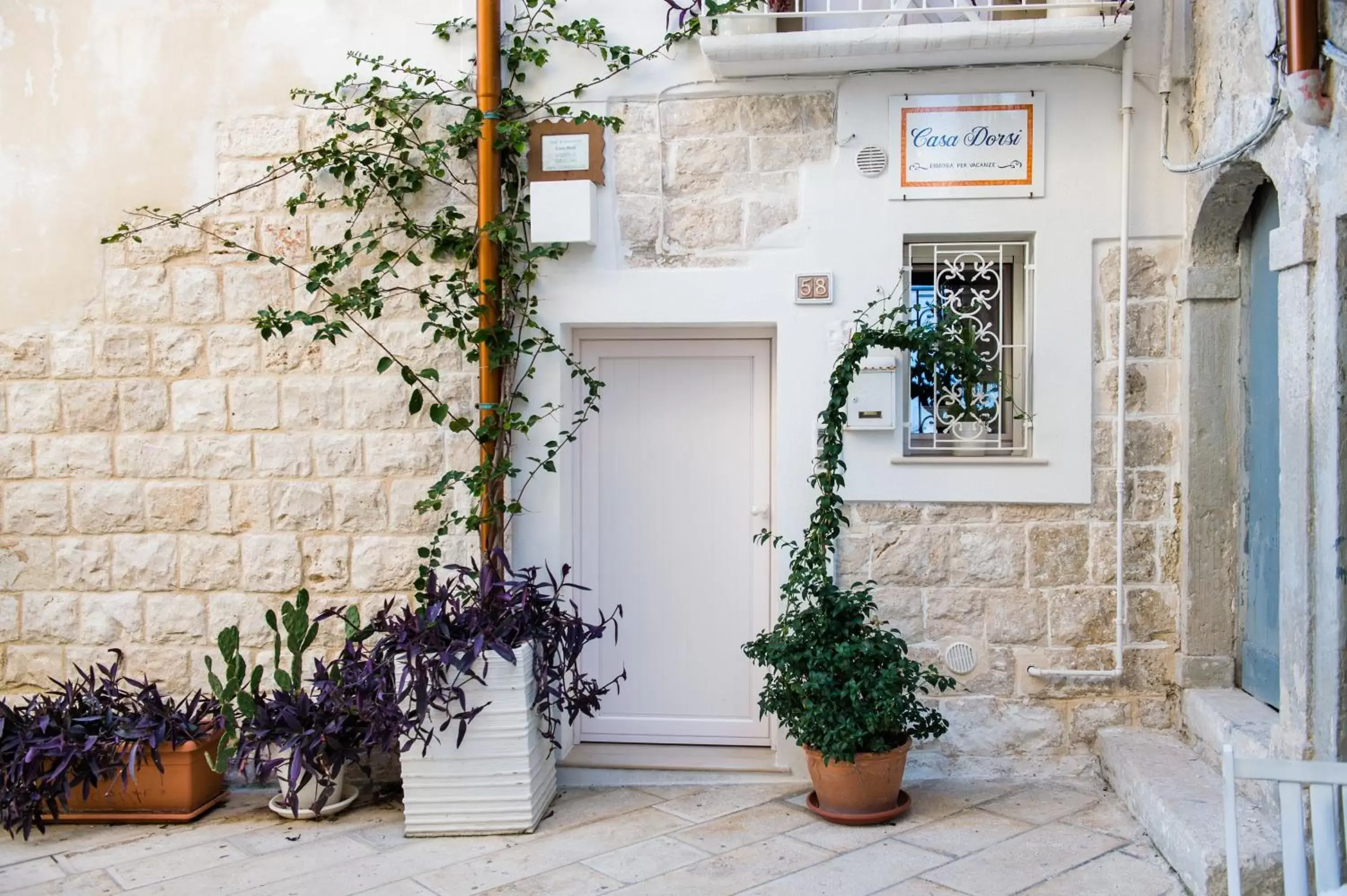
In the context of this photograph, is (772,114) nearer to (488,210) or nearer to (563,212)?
(563,212)

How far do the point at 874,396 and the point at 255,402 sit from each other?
2705mm

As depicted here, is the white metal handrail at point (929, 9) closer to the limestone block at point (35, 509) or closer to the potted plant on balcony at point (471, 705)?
the potted plant on balcony at point (471, 705)

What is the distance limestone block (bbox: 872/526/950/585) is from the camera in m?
4.64

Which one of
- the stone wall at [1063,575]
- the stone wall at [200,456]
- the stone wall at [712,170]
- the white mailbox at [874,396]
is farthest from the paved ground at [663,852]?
the stone wall at [712,170]

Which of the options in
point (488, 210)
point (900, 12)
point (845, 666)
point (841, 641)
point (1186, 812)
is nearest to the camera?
point (1186, 812)

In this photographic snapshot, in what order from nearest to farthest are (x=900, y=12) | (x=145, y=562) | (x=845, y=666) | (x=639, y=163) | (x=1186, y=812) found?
1. (x=1186, y=812)
2. (x=845, y=666)
3. (x=900, y=12)
4. (x=639, y=163)
5. (x=145, y=562)

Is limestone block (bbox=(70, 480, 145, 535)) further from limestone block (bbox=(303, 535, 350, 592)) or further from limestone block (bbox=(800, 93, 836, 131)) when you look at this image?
limestone block (bbox=(800, 93, 836, 131))

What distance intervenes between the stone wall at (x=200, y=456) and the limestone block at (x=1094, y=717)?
9.25 feet

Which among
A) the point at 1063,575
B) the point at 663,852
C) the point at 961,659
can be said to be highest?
the point at 1063,575

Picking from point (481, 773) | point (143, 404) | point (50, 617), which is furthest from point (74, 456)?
point (481, 773)

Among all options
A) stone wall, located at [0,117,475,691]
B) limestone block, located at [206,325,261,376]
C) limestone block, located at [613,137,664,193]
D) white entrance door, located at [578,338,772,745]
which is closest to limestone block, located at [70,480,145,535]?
stone wall, located at [0,117,475,691]

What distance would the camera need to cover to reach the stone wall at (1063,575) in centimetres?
456

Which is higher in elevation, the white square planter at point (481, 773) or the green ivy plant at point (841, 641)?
the green ivy plant at point (841, 641)

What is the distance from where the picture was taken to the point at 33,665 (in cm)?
486
